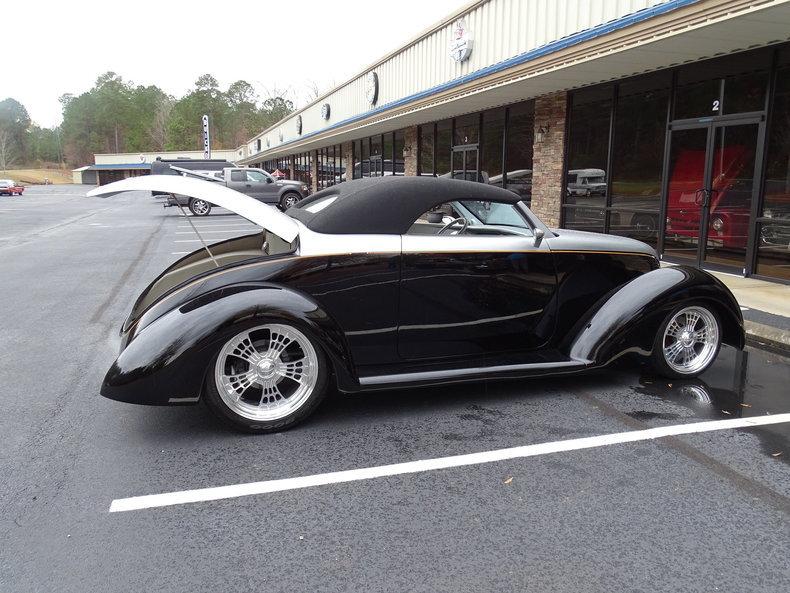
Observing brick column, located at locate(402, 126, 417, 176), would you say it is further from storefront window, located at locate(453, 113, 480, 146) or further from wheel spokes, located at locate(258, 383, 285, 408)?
wheel spokes, located at locate(258, 383, 285, 408)

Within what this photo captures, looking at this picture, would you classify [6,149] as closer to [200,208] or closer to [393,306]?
[200,208]

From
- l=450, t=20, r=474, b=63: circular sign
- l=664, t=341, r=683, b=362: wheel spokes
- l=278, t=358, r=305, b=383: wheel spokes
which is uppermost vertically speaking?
l=450, t=20, r=474, b=63: circular sign

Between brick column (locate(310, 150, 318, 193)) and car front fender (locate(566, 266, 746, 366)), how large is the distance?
104 ft

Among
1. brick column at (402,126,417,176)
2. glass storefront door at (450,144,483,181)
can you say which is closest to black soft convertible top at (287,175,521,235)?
glass storefront door at (450,144,483,181)

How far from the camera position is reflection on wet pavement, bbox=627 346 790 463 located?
12.6 feet

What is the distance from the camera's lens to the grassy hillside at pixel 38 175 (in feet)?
345

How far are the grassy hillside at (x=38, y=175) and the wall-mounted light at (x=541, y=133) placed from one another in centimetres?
10897

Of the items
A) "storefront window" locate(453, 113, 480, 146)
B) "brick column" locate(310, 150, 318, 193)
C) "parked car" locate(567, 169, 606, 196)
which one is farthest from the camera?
"brick column" locate(310, 150, 318, 193)

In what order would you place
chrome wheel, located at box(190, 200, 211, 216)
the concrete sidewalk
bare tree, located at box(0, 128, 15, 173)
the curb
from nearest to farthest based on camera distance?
1. the curb
2. the concrete sidewalk
3. chrome wheel, located at box(190, 200, 211, 216)
4. bare tree, located at box(0, 128, 15, 173)

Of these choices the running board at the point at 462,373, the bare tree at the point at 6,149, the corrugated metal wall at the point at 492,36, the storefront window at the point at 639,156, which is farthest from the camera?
the bare tree at the point at 6,149

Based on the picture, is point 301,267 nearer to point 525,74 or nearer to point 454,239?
point 454,239

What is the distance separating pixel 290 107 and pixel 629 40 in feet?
323

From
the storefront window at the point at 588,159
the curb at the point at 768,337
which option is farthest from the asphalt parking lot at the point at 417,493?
the storefront window at the point at 588,159

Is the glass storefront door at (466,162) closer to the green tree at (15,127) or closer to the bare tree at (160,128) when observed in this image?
the bare tree at (160,128)
